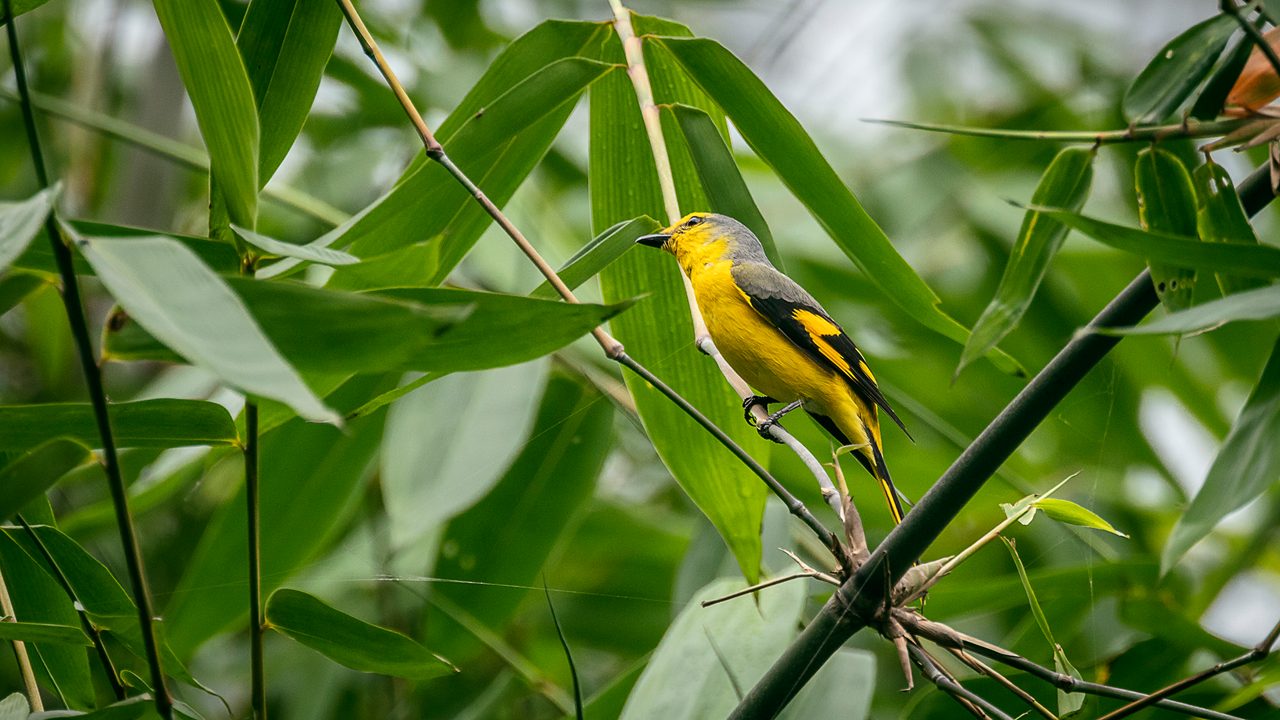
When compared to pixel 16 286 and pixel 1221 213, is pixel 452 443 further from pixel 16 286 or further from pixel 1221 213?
pixel 1221 213

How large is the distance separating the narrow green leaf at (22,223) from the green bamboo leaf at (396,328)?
107 millimetres

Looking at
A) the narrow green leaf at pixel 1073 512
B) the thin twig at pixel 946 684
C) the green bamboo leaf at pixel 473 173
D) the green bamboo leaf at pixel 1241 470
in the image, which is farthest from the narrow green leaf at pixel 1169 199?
the green bamboo leaf at pixel 473 173

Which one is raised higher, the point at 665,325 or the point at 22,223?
the point at 22,223

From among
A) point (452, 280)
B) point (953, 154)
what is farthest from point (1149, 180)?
point (953, 154)

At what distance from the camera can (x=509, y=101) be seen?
130cm

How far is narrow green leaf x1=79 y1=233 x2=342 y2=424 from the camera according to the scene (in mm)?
603

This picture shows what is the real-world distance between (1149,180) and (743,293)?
756mm

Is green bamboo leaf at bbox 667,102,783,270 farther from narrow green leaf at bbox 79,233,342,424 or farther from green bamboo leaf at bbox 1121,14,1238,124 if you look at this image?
narrow green leaf at bbox 79,233,342,424

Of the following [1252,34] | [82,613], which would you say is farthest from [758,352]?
[82,613]

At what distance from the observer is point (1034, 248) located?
3.76 ft

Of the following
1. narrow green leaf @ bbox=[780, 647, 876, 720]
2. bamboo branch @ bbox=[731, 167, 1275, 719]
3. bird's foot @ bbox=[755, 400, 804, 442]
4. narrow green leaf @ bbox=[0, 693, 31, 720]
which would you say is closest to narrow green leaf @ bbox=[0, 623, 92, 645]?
narrow green leaf @ bbox=[0, 693, 31, 720]

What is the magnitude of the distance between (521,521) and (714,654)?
21.9 inches

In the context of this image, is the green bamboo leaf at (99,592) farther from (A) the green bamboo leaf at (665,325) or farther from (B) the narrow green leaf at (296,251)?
(A) the green bamboo leaf at (665,325)

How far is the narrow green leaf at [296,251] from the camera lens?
93 cm
